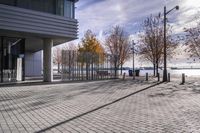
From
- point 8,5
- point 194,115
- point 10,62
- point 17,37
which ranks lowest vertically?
point 194,115

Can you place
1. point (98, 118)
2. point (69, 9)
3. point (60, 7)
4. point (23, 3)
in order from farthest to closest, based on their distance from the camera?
point (69, 9) → point (60, 7) → point (23, 3) → point (98, 118)

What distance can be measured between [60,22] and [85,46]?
25.4m

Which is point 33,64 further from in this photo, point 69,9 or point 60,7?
point 60,7

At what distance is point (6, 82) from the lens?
85.2 feet

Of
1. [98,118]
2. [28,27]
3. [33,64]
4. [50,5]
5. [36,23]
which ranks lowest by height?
[98,118]

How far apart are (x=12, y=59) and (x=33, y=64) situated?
22336 millimetres

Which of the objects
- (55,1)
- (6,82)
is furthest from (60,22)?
(6,82)

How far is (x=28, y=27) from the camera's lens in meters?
24.4

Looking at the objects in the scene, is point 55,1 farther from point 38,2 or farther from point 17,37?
point 17,37

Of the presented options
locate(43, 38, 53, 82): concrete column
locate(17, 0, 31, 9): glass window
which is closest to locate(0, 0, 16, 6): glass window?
locate(17, 0, 31, 9): glass window

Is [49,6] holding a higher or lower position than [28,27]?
higher

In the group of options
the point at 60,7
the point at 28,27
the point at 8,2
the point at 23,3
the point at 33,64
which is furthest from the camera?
the point at 33,64

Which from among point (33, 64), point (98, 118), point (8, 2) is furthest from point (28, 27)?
point (33, 64)

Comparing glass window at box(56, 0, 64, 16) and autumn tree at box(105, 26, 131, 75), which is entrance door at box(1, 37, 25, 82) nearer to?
glass window at box(56, 0, 64, 16)
